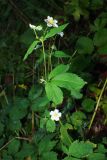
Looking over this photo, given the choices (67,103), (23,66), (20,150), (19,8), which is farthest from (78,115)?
(19,8)

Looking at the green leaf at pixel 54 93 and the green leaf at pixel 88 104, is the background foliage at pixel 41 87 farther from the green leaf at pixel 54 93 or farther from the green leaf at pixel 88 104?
the green leaf at pixel 54 93

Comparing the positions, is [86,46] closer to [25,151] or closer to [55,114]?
[55,114]

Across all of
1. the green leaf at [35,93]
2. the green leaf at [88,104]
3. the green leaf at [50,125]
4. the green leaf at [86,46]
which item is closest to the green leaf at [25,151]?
the green leaf at [50,125]

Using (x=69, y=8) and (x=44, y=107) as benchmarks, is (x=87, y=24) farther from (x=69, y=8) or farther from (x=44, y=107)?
(x=44, y=107)

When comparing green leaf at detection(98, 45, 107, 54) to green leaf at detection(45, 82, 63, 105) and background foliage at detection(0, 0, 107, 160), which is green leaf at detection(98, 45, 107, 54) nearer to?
background foliage at detection(0, 0, 107, 160)

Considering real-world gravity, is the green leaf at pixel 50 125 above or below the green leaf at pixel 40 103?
below

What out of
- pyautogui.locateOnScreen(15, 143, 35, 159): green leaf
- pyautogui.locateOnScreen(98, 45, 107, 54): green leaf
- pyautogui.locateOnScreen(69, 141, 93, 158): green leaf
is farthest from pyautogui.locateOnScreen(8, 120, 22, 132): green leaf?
pyautogui.locateOnScreen(98, 45, 107, 54): green leaf

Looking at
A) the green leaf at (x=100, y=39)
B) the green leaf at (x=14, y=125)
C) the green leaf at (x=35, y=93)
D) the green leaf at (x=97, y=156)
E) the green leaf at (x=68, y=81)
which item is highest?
the green leaf at (x=100, y=39)
